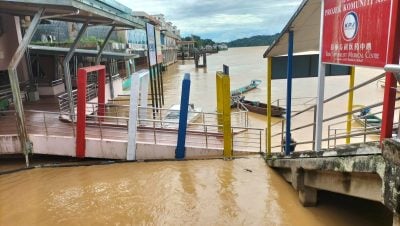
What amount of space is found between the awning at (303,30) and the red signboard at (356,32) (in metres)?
0.88

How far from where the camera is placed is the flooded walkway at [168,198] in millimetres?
6359

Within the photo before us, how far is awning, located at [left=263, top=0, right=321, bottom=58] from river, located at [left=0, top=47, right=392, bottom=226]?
3.08 meters

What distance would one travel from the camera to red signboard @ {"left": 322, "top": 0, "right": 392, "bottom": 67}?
3.62 meters

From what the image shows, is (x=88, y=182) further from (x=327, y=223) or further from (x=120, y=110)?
(x=120, y=110)

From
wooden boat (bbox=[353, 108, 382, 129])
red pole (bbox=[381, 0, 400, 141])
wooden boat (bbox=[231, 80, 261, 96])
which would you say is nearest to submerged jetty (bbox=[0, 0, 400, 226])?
red pole (bbox=[381, 0, 400, 141])

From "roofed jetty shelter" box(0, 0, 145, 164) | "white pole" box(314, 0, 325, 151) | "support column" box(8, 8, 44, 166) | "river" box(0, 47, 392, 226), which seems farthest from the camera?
"roofed jetty shelter" box(0, 0, 145, 164)

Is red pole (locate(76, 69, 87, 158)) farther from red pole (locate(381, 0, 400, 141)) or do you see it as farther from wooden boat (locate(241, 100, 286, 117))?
wooden boat (locate(241, 100, 286, 117))

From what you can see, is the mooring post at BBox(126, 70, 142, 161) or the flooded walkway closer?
the flooded walkway

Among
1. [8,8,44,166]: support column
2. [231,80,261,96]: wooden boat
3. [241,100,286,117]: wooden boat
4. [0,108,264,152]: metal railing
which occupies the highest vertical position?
[8,8,44,166]: support column

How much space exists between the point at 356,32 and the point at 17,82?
27.3 ft

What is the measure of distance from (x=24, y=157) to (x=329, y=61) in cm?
919

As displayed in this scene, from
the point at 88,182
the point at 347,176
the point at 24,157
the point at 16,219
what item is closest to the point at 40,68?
the point at 24,157

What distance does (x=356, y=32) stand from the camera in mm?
4195

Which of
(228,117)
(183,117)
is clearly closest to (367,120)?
(228,117)
